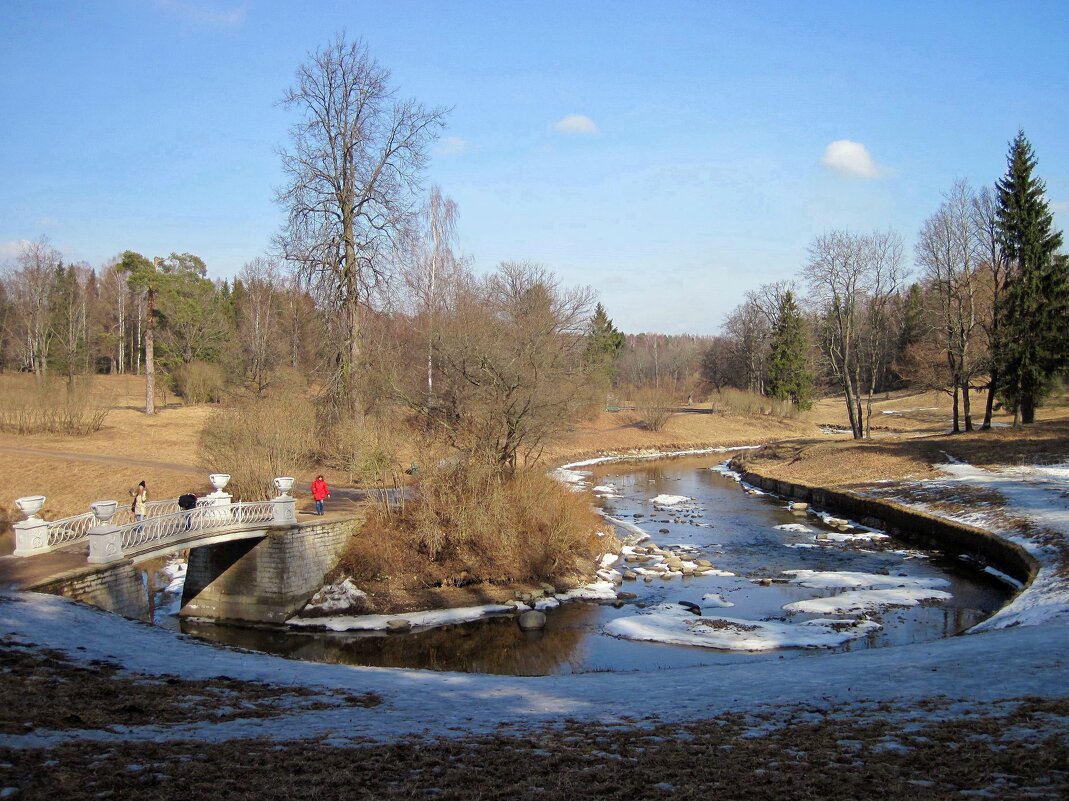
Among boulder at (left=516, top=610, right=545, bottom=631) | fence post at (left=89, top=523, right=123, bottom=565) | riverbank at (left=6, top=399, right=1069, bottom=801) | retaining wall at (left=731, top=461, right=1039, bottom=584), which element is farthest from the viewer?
retaining wall at (left=731, top=461, right=1039, bottom=584)

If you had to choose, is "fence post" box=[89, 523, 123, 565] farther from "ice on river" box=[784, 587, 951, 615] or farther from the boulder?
"ice on river" box=[784, 587, 951, 615]

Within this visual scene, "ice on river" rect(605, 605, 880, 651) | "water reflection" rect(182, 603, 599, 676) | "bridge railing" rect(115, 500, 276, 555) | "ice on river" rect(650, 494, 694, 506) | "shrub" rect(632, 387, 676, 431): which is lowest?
"water reflection" rect(182, 603, 599, 676)

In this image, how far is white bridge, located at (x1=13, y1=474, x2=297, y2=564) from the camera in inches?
584

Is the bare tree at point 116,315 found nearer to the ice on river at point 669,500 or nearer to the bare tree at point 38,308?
the bare tree at point 38,308

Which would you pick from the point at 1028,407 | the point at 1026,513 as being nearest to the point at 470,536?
the point at 1026,513

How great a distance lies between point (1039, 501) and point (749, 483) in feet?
61.4

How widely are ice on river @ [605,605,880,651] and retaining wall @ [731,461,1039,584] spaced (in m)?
5.41

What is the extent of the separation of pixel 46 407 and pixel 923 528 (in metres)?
40.6

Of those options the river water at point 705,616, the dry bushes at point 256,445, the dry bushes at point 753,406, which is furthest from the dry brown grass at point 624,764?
the dry bushes at point 753,406

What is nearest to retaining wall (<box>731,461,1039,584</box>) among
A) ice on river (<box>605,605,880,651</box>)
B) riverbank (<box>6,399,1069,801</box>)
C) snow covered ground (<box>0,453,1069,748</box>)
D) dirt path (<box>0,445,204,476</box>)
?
ice on river (<box>605,605,880,651</box>)

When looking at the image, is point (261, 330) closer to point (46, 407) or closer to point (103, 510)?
point (46, 407)

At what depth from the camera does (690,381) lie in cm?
10262

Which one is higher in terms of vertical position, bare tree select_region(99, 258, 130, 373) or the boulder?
bare tree select_region(99, 258, 130, 373)

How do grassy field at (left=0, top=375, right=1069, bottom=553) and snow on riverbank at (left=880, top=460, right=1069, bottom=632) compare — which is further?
grassy field at (left=0, top=375, right=1069, bottom=553)
